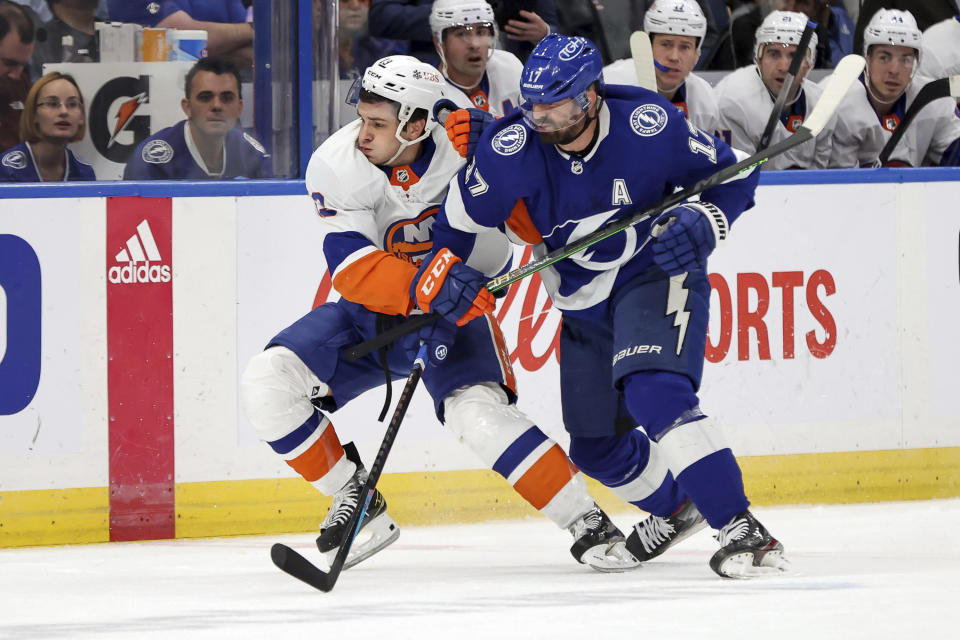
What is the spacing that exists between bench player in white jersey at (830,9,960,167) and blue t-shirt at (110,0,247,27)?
6.05 feet

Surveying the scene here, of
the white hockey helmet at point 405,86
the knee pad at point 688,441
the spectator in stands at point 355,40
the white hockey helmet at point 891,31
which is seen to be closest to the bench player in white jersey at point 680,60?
Result: the white hockey helmet at point 891,31

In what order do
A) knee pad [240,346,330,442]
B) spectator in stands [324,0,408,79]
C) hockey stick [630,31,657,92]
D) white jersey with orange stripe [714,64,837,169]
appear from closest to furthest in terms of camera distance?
1. knee pad [240,346,330,442]
2. hockey stick [630,31,657,92]
3. spectator in stands [324,0,408,79]
4. white jersey with orange stripe [714,64,837,169]

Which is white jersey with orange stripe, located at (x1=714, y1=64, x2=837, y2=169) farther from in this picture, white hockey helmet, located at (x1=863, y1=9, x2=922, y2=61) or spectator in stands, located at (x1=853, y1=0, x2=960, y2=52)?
spectator in stands, located at (x1=853, y1=0, x2=960, y2=52)

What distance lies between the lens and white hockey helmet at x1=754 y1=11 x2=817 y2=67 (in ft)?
16.1

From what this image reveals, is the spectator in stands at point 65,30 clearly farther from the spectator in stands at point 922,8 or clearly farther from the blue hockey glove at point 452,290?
the spectator in stands at point 922,8

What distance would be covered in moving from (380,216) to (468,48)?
1.25m

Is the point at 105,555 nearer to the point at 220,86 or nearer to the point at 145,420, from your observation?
the point at 145,420

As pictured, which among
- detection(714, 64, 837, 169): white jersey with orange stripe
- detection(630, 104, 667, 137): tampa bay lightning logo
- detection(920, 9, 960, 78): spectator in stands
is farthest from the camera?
detection(920, 9, 960, 78): spectator in stands

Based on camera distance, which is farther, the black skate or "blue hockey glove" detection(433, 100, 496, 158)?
the black skate

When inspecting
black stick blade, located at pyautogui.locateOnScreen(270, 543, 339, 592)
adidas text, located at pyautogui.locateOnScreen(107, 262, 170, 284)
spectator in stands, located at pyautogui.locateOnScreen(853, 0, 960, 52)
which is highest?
spectator in stands, located at pyautogui.locateOnScreen(853, 0, 960, 52)

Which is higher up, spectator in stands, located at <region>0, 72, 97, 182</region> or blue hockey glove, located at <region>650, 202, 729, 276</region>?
spectator in stands, located at <region>0, 72, 97, 182</region>

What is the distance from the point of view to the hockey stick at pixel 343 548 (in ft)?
10.6

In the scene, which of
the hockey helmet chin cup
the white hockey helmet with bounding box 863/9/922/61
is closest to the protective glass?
the hockey helmet chin cup

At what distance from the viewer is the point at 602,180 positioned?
3.21m
